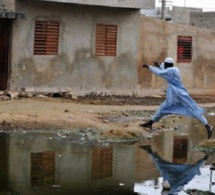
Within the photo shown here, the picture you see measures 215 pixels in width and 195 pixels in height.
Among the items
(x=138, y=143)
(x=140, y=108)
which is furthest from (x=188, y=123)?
(x=138, y=143)

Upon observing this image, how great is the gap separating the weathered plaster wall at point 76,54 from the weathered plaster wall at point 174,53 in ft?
2.98

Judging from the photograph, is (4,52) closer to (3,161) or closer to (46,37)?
(46,37)

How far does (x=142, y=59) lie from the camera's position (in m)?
22.4

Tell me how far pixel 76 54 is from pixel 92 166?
33.4 feet

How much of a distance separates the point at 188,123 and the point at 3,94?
5186 mm

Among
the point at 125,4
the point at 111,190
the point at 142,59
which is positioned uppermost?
the point at 125,4

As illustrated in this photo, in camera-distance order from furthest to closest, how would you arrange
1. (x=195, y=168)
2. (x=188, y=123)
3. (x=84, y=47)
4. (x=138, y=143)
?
(x=84, y=47) < (x=188, y=123) < (x=138, y=143) < (x=195, y=168)

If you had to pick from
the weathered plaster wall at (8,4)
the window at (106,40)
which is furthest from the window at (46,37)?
the window at (106,40)

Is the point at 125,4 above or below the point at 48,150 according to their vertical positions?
above

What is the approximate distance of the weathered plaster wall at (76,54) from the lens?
61.0 ft

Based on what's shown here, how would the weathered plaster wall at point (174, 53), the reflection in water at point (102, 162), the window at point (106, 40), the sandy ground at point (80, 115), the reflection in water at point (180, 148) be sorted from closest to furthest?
the reflection in water at point (102, 162) < the reflection in water at point (180, 148) < the sandy ground at point (80, 115) < the window at point (106, 40) < the weathered plaster wall at point (174, 53)

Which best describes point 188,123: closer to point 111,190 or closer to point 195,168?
point 195,168

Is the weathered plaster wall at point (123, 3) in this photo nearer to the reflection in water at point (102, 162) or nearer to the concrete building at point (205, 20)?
the reflection in water at point (102, 162)

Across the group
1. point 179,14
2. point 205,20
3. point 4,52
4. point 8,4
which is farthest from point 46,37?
point 179,14
